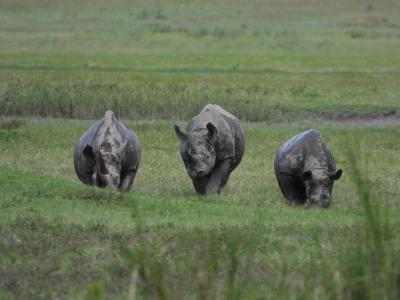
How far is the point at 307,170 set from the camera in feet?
53.3

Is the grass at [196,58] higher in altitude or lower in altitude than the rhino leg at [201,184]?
lower

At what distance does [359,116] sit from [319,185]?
12.8 meters

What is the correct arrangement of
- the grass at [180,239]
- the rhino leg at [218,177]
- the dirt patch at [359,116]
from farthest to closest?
the dirt patch at [359,116], the rhino leg at [218,177], the grass at [180,239]

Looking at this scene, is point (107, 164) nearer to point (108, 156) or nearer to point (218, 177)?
point (108, 156)

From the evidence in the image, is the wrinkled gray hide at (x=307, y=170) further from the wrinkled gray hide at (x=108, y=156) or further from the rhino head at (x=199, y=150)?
the wrinkled gray hide at (x=108, y=156)

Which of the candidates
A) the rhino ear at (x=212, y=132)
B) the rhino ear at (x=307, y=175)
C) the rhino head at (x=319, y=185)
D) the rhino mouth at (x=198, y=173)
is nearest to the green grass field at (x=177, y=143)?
the rhino head at (x=319, y=185)

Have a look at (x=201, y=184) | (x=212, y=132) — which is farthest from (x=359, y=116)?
(x=201, y=184)

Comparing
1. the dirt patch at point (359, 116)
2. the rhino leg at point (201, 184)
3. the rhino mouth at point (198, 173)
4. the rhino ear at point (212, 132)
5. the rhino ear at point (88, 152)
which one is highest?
the rhino ear at point (212, 132)

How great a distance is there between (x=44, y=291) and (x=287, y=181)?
7.10 metres

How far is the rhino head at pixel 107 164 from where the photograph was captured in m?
16.1

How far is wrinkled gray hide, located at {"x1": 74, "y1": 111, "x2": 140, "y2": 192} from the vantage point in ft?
53.2

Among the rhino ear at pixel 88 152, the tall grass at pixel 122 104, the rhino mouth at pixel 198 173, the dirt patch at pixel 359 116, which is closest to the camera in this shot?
the rhino ear at pixel 88 152

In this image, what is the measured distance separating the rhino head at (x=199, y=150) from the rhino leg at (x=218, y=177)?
0.31 meters

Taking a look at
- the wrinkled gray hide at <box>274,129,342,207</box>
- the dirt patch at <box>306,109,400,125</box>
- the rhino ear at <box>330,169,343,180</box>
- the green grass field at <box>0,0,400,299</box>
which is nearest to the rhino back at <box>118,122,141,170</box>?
the green grass field at <box>0,0,400,299</box>
